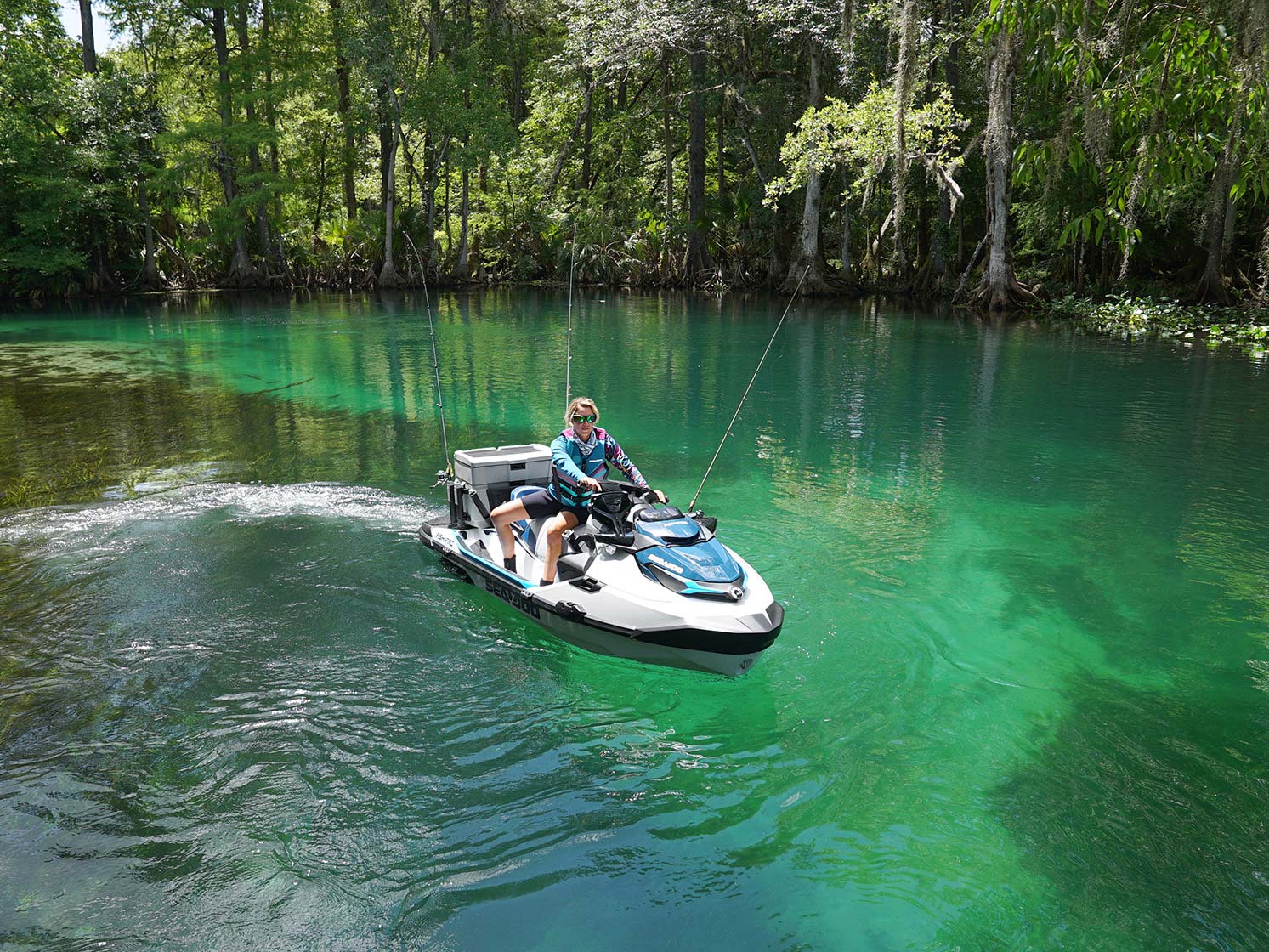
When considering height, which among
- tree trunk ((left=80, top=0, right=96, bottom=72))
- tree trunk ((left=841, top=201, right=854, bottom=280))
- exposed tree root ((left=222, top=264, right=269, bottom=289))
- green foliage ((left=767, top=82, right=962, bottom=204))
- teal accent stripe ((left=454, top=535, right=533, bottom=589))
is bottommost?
teal accent stripe ((left=454, top=535, right=533, bottom=589))

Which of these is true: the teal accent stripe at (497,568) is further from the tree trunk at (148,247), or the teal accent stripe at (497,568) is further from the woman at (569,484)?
the tree trunk at (148,247)

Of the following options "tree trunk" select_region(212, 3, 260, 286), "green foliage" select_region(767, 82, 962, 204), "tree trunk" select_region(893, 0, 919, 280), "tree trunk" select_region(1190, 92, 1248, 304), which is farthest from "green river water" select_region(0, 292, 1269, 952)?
"tree trunk" select_region(212, 3, 260, 286)

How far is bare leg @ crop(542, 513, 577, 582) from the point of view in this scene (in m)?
5.84

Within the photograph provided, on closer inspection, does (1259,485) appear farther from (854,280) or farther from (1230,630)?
(854,280)

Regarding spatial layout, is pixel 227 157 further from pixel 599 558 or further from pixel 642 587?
pixel 642 587

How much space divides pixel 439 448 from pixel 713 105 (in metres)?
23.9

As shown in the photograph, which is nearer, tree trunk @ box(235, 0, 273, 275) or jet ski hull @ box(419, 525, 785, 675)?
jet ski hull @ box(419, 525, 785, 675)

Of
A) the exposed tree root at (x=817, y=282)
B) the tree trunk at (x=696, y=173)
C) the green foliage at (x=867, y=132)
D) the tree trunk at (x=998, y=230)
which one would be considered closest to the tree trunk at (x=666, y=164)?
the tree trunk at (x=696, y=173)

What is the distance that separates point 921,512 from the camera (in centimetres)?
879

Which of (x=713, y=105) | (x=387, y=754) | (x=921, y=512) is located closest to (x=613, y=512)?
(x=387, y=754)

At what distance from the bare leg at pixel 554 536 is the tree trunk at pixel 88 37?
116 ft

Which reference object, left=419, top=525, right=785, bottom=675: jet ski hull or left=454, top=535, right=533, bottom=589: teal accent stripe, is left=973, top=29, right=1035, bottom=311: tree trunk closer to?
left=454, top=535, right=533, bottom=589: teal accent stripe

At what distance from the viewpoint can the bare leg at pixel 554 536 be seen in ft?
19.1

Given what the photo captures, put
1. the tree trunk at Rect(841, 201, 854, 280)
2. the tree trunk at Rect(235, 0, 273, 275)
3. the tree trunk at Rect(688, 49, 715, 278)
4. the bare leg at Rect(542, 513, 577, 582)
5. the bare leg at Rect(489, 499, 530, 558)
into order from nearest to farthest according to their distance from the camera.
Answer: the bare leg at Rect(542, 513, 577, 582) → the bare leg at Rect(489, 499, 530, 558) → the tree trunk at Rect(688, 49, 715, 278) → the tree trunk at Rect(841, 201, 854, 280) → the tree trunk at Rect(235, 0, 273, 275)
